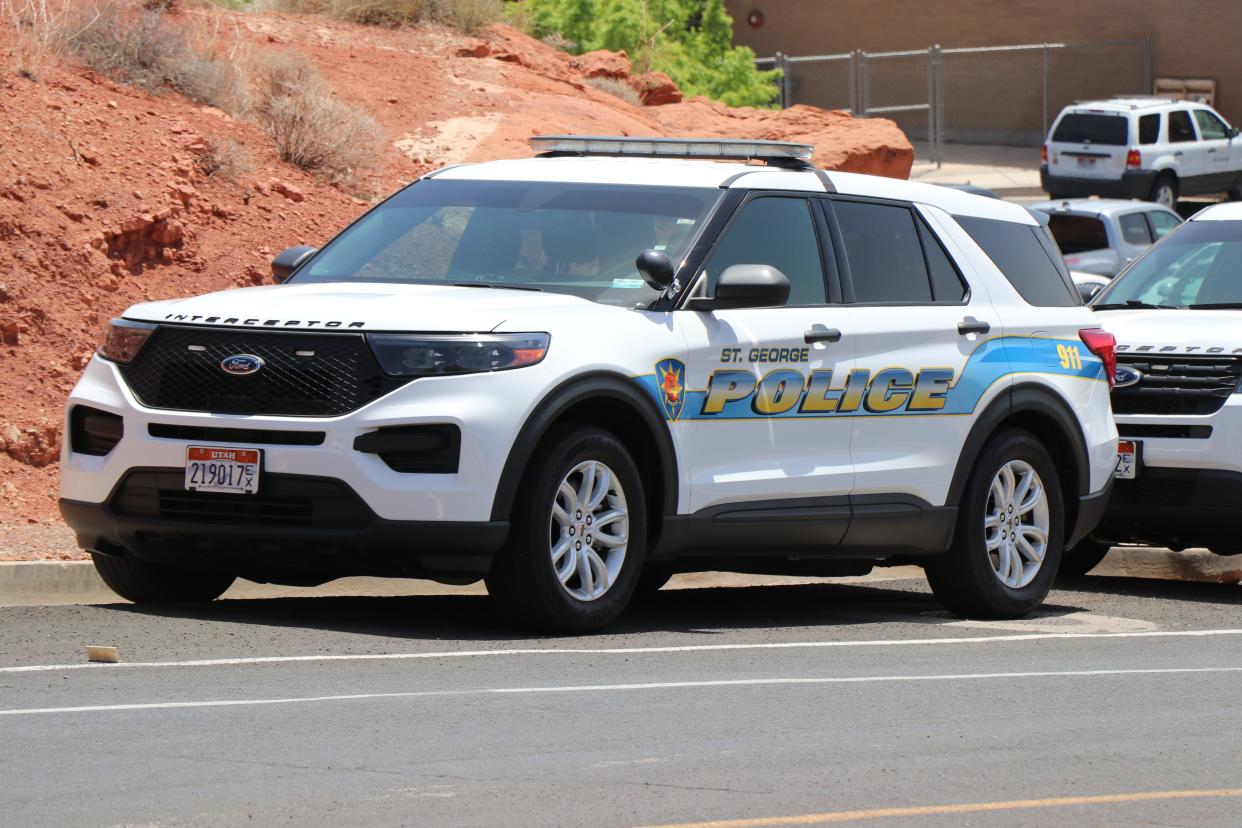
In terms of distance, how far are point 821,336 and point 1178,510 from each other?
126 inches

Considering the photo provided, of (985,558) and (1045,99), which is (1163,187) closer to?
(1045,99)

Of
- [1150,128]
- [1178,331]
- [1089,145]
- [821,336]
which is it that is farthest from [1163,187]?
[821,336]

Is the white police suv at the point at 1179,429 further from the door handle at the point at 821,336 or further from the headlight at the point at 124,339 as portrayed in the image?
the headlight at the point at 124,339

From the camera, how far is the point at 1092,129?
3578cm

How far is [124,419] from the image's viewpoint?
853 cm

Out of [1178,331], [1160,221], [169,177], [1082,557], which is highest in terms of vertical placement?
[169,177]

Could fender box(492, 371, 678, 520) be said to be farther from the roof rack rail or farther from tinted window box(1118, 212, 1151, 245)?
tinted window box(1118, 212, 1151, 245)

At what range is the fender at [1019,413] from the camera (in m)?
10.2

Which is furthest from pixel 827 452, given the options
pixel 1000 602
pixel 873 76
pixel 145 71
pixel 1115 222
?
pixel 873 76

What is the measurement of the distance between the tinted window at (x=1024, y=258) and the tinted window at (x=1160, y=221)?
47.8 ft

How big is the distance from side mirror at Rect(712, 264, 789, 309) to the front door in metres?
0.17

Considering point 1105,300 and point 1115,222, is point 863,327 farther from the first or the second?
point 1115,222

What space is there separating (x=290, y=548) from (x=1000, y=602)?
3.79 m

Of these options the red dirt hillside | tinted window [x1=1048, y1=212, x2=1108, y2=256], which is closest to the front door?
the red dirt hillside
